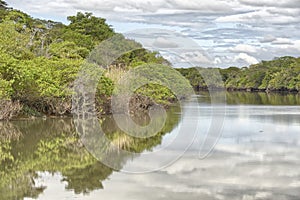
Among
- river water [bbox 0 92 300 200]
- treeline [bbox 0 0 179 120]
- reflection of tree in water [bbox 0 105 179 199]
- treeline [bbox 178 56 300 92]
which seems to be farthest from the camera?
treeline [bbox 178 56 300 92]

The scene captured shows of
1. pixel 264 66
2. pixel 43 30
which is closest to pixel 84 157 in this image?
pixel 43 30

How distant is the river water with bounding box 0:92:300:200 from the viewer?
7926 mm

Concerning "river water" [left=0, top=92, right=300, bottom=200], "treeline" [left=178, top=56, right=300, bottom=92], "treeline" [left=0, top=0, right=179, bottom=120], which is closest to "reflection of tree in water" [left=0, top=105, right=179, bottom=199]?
"river water" [left=0, top=92, right=300, bottom=200]

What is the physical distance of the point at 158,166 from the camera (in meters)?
10.3

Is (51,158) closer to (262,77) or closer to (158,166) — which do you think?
(158,166)

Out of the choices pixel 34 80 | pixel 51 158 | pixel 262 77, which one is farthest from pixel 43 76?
pixel 262 77

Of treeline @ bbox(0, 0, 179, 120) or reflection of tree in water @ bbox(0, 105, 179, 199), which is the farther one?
treeline @ bbox(0, 0, 179, 120)

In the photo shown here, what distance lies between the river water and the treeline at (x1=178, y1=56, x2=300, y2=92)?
43204 mm

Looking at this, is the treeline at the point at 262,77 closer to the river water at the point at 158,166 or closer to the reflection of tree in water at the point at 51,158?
the reflection of tree in water at the point at 51,158

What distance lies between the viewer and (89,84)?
2116 cm

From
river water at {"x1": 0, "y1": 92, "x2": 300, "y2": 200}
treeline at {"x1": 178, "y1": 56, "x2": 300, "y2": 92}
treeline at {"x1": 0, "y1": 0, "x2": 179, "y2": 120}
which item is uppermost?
treeline at {"x1": 178, "y1": 56, "x2": 300, "y2": 92}

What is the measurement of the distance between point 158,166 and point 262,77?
6863cm

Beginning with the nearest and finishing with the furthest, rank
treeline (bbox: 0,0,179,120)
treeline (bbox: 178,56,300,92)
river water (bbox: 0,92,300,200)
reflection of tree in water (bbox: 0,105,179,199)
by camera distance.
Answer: river water (bbox: 0,92,300,200) → reflection of tree in water (bbox: 0,105,179,199) → treeline (bbox: 0,0,179,120) → treeline (bbox: 178,56,300,92)

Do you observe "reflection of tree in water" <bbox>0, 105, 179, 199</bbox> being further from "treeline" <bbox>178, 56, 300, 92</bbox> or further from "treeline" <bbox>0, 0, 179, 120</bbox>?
"treeline" <bbox>178, 56, 300, 92</bbox>
